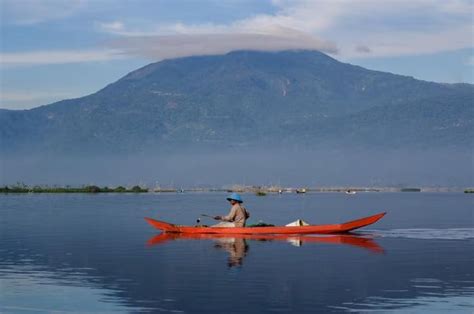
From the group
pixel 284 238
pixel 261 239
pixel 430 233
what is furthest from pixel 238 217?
pixel 430 233

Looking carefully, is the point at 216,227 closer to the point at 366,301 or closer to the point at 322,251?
the point at 322,251

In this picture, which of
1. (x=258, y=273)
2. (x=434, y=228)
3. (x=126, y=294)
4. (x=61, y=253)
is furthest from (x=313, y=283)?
(x=434, y=228)

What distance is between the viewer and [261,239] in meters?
47.5

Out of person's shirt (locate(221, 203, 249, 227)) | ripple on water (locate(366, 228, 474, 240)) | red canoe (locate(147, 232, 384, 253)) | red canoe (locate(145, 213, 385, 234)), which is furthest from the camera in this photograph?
ripple on water (locate(366, 228, 474, 240))

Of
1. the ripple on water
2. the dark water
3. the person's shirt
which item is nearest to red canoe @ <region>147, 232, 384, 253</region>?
the dark water

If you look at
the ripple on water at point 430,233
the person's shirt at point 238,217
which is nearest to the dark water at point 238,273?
the ripple on water at point 430,233

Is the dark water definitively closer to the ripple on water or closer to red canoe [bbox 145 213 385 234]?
the ripple on water

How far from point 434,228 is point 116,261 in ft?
86.4

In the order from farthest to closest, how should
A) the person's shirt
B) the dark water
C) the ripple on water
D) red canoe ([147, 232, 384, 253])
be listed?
the ripple on water → the person's shirt → red canoe ([147, 232, 384, 253]) → the dark water

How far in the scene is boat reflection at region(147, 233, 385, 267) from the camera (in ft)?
143

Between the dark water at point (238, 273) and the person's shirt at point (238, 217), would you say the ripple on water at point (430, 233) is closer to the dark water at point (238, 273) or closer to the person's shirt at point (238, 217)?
the dark water at point (238, 273)

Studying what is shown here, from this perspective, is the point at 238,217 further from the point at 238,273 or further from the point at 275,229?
the point at 238,273

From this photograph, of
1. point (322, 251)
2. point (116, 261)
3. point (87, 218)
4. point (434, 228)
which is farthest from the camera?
point (87, 218)

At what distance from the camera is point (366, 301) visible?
1032 inches
